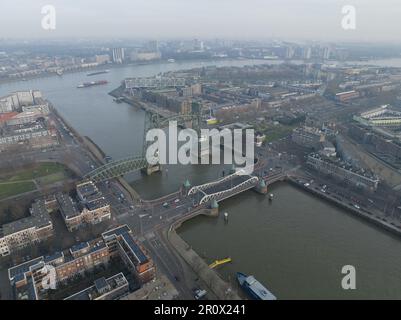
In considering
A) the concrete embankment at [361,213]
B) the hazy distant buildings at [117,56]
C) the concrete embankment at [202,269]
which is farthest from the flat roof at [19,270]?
the hazy distant buildings at [117,56]

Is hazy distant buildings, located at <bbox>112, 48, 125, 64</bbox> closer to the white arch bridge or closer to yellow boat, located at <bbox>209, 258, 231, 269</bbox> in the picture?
the white arch bridge

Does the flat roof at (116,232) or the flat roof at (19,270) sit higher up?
the flat roof at (116,232)

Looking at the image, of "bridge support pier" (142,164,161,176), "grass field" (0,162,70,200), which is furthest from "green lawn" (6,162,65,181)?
"bridge support pier" (142,164,161,176)

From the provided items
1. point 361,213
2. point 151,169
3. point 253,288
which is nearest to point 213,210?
point 253,288

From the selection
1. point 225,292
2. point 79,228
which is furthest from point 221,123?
point 225,292

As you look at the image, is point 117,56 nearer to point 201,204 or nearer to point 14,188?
point 14,188

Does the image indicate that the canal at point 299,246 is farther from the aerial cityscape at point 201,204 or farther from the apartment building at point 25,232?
the apartment building at point 25,232
